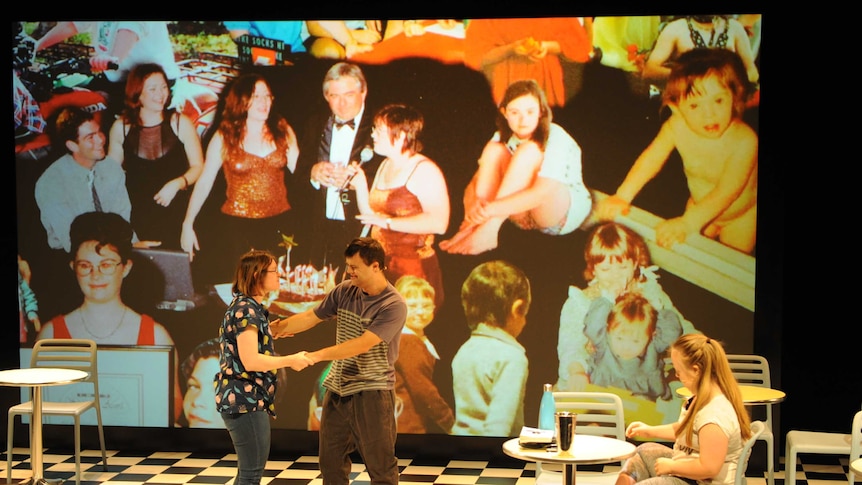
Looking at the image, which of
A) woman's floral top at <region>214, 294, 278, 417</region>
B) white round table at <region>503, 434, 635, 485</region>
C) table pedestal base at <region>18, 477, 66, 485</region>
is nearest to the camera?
white round table at <region>503, 434, 635, 485</region>

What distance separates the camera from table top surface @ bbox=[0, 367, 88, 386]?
18.1ft

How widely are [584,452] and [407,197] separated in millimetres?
3008

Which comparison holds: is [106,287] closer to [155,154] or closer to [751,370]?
[155,154]

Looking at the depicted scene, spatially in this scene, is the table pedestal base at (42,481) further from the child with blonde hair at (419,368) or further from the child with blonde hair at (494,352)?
the child with blonde hair at (494,352)

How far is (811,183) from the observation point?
22.3 ft

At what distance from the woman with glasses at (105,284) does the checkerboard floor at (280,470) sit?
81 centimetres

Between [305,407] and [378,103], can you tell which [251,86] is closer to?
[378,103]

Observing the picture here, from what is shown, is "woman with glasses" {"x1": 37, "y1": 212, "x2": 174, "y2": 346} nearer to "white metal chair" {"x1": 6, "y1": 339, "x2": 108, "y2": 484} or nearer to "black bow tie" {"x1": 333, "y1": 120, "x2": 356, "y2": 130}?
"white metal chair" {"x1": 6, "y1": 339, "x2": 108, "y2": 484}

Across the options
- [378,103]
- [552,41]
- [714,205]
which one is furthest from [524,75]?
[714,205]

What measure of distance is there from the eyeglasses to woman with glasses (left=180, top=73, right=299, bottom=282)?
51 centimetres

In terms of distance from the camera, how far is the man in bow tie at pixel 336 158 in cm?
666

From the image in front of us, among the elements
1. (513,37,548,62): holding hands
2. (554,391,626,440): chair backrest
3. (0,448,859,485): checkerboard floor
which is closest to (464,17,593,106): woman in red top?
(513,37,548,62): holding hands

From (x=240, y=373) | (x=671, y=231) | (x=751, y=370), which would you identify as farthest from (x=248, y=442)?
(x=751, y=370)

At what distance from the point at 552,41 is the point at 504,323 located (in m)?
1.87
